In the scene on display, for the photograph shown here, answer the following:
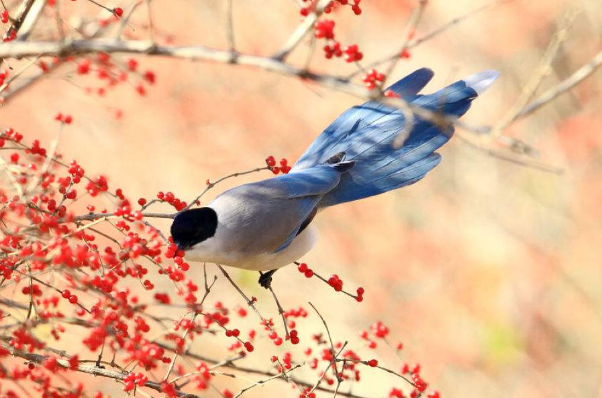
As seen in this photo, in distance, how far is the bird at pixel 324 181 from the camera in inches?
90.3

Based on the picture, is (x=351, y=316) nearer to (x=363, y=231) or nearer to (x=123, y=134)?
(x=363, y=231)

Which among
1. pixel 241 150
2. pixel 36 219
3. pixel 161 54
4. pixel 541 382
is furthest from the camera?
pixel 241 150

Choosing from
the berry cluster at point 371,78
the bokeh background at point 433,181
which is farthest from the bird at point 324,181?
the bokeh background at point 433,181

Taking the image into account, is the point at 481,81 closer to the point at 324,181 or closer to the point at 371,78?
the point at 324,181

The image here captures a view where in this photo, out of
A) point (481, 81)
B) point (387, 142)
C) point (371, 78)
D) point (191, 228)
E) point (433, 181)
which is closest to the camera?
point (371, 78)

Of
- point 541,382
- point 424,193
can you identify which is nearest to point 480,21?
point 424,193

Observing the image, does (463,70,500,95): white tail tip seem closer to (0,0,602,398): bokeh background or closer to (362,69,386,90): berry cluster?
(362,69,386,90): berry cluster

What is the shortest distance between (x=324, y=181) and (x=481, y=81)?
553 mm

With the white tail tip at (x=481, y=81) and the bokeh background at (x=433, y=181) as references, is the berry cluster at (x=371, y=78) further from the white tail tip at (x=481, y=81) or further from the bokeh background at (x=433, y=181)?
the bokeh background at (x=433, y=181)

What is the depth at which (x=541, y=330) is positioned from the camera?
16.3 feet

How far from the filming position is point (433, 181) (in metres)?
5.16

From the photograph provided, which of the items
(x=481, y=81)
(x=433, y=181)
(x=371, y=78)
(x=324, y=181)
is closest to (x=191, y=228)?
(x=324, y=181)

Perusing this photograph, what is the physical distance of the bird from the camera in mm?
2293

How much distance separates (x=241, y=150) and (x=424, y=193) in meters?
1.17
